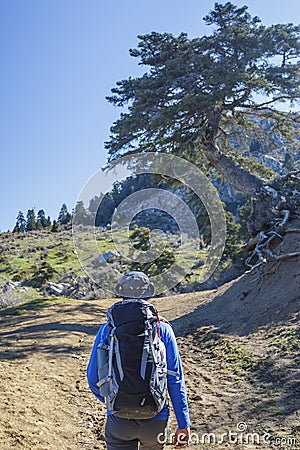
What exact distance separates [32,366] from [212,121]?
10274mm

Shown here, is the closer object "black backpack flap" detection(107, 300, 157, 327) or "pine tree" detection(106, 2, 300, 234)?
"black backpack flap" detection(107, 300, 157, 327)

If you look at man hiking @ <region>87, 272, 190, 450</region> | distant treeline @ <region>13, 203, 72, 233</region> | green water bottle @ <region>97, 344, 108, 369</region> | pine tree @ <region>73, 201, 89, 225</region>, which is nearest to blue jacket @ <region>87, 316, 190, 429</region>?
man hiking @ <region>87, 272, 190, 450</region>

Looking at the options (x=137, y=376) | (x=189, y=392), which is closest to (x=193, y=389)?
(x=189, y=392)

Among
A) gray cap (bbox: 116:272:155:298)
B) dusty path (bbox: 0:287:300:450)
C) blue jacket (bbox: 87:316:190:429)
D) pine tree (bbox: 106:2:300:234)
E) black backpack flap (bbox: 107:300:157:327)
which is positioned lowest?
dusty path (bbox: 0:287:300:450)

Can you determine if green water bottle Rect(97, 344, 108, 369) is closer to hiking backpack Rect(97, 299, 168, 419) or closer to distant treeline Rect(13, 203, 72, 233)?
hiking backpack Rect(97, 299, 168, 419)

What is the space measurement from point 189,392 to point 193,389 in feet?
0.35

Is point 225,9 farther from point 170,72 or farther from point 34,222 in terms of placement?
point 34,222

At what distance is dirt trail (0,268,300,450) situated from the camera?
3.88 meters

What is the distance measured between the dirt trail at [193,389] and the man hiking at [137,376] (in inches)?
62.8

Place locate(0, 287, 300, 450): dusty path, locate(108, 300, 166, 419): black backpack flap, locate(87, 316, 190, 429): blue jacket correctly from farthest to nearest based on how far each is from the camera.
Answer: locate(0, 287, 300, 450): dusty path, locate(87, 316, 190, 429): blue jacket, locate(108, 300, 166, 419): black backpack flap

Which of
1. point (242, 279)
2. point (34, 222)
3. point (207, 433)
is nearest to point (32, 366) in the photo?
point (207, 433)

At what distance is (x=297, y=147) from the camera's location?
14.6 metres

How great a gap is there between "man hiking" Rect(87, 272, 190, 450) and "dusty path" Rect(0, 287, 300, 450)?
158cm

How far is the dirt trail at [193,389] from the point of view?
388 centimetres
